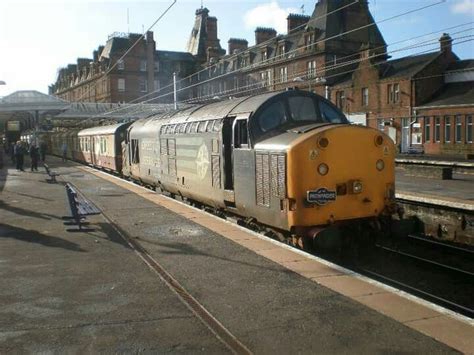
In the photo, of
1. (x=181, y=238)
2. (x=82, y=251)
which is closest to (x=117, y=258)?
(x=82, y=251)

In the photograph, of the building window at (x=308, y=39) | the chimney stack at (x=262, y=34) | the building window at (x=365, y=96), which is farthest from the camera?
the chimney stack at (x=262, y=34)

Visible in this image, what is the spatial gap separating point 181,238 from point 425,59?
4128cm

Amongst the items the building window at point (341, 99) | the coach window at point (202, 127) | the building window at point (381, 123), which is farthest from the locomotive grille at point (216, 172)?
the building window at point (341, 99)

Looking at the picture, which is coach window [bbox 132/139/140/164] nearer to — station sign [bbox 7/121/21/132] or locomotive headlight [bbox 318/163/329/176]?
locomotive headlight [bbox 318/163/329/176]

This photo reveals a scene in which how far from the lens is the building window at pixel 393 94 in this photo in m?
45.9

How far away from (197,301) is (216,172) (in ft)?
17.5

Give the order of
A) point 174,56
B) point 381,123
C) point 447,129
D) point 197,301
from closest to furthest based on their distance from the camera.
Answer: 1. point 197,301
2. point 447,129
3. point 381,123
4. point 174,56

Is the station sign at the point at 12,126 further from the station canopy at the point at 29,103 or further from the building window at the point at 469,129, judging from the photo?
the building window at the point at 469,129

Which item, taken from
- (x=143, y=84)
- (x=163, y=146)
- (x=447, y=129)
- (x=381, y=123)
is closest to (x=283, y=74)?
(x=381, y=123)

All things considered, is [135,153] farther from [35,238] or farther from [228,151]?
[35,238]

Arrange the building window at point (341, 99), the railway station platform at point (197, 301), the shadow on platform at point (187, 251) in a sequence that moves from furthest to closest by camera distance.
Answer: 1. the building window at point (341, 99)
2. the shadow on platform at point (187, 251)
3. the railway station platform at point (197, 301)

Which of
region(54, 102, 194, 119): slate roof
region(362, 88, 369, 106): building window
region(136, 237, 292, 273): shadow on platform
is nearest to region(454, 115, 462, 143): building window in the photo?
region(362, 88, 369, 106): building window

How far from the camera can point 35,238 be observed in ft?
31.7

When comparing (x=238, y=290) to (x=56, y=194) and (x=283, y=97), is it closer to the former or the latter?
(x=283, y=97)
